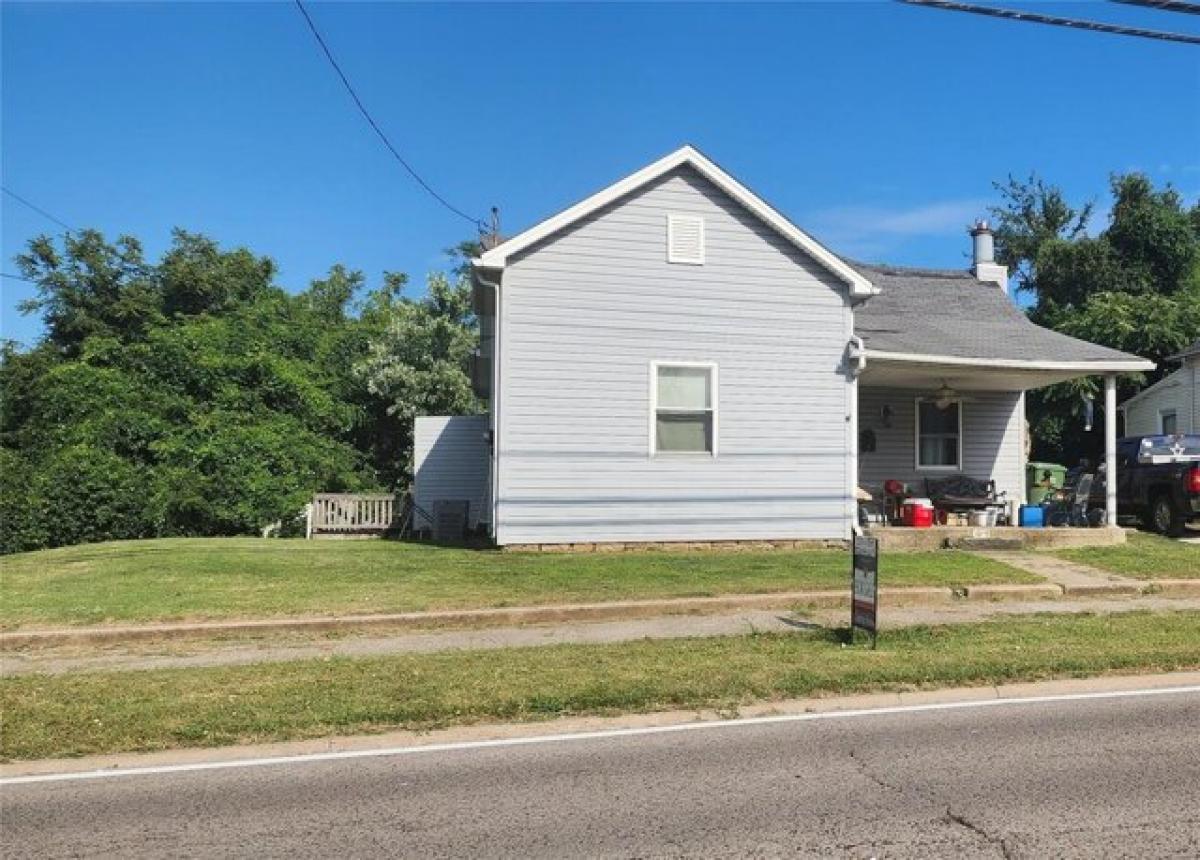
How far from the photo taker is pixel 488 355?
1738cm

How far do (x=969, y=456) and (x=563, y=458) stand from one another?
8.61m

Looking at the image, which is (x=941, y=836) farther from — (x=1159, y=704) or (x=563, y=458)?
(x=563, y=458)

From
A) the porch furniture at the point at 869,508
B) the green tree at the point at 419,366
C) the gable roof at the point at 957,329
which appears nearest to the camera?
the porch furniture at the point at 869,508

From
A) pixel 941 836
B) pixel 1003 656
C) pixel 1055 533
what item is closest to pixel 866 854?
pixel 941 836

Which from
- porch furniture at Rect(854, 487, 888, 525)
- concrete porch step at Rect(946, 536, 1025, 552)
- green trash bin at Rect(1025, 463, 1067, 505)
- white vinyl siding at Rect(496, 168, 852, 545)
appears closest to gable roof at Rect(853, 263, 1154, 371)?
white vinyl siding at Rect(496, 168, 852, 545)

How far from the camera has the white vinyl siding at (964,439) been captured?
17.0m

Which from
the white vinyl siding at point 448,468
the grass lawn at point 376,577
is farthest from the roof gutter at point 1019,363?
the white vinyl siding at point 448,468

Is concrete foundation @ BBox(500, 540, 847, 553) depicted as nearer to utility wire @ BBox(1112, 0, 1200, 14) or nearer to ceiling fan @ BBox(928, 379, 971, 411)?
ceiling fan @ BBox(928, 379, 971, 411)

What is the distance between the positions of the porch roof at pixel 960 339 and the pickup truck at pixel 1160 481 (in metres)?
2.05

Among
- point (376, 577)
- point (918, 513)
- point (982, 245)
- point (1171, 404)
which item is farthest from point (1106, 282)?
point (376, 577)

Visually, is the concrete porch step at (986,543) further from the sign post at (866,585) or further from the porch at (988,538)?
the sign post at (866,585)

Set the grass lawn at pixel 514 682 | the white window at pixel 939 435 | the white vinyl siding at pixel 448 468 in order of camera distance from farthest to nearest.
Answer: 1. the white vinyl siding at pixel 448 468
2. the white window at pixel 939 435
3. the grass lawn at pixel 514 682

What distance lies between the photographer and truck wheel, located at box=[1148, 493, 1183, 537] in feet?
53.7

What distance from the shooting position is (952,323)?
17719 mm
